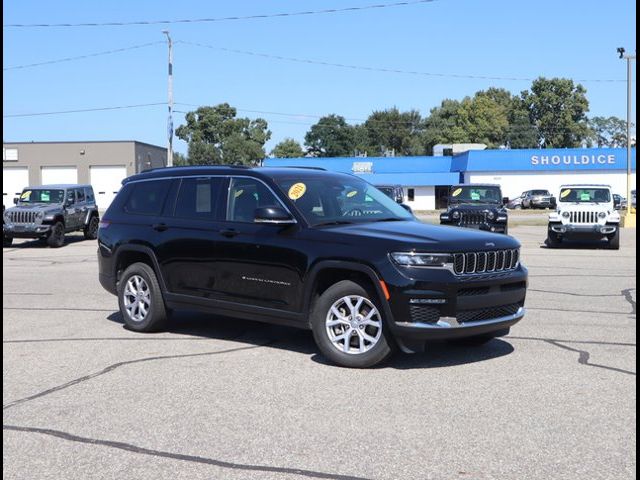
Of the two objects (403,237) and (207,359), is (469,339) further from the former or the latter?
(207,359)

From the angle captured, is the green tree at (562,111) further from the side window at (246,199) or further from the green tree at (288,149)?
the side window at (246,199)

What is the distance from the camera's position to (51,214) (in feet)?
79.2

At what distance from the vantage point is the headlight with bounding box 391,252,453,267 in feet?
22.2

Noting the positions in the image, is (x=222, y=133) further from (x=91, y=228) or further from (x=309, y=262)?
(x=309, y=262)

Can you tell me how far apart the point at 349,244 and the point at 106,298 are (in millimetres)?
5800

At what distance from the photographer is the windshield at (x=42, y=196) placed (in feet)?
82.8

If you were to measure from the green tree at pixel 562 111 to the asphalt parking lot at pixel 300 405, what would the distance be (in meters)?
114

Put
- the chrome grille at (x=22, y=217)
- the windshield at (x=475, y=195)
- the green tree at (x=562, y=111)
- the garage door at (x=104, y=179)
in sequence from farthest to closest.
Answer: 1. the green tree at (x=562, y=111)
2. the garage door at (x=104, y=179)
3. the windshield at (x=475, y=195)
4. the chrome grille at (x=22, y=217)

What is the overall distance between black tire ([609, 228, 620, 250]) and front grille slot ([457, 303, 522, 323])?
51.1 ft

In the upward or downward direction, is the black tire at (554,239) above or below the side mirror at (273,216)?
below

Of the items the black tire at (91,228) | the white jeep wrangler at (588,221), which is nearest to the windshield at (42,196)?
the black tire at (91,228)

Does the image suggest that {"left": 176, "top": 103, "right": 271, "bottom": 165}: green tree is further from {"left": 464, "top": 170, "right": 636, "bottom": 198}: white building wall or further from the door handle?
the door handle

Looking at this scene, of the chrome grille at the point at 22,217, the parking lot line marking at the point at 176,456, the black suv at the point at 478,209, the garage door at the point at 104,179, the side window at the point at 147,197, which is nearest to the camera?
the parking lot line marking at the point at 176,456

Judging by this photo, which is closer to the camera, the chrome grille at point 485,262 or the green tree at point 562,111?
the chrome grille at point 485,262
